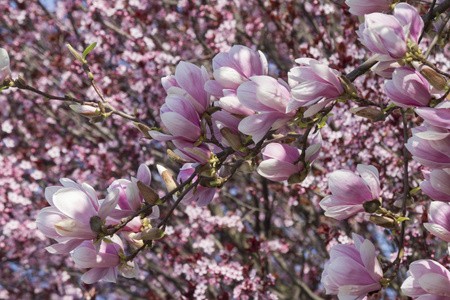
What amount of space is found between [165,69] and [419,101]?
4.25 meters

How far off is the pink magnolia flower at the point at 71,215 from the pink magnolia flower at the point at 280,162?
43 centimetres

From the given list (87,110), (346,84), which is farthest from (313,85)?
(87,110)

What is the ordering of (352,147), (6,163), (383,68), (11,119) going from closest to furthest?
(383,68)
(352,147)
(6,163)
(11,119)

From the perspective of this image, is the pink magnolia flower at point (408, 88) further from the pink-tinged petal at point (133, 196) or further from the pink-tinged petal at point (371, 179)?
the pink-tinged petal at point (133, 196)

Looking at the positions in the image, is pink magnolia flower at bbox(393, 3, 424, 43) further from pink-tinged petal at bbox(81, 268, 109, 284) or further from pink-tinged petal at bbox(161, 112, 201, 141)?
pink-tinged petal at bbox(81, 268, 109, 284)

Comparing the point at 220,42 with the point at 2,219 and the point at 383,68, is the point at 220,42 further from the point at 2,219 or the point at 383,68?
the point at 383,68

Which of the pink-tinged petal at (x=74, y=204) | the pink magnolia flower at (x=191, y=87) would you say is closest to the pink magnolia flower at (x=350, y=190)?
the pink magnolia flower at (x=191, y=87)

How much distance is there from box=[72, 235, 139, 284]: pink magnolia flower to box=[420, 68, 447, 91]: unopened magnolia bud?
36.3 inches

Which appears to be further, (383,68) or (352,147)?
(352,147)

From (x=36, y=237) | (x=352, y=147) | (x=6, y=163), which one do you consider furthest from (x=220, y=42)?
(x=36, y=237)

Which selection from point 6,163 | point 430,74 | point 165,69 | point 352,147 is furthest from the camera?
point 6,163

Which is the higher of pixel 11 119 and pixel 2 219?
pixel 11 119

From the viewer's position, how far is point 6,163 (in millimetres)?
5633

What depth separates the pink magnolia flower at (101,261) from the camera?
1.17 metres
